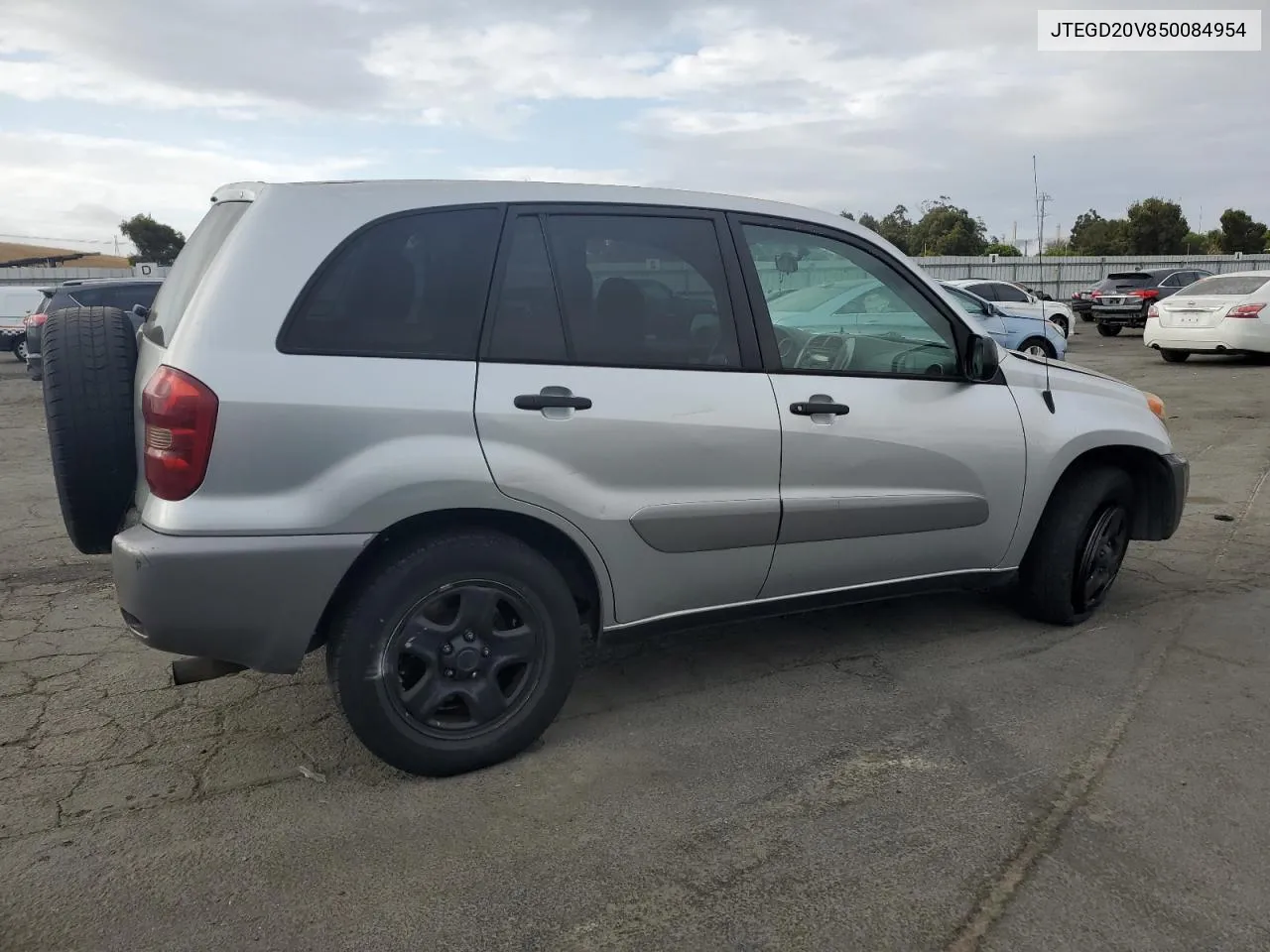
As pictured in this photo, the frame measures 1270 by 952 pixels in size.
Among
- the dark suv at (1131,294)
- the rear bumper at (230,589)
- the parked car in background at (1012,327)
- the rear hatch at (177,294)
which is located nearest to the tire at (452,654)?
the rear bumper at (230,589)

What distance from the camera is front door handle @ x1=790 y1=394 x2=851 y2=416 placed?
3.44 metres

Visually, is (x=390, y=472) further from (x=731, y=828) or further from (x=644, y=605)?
(x=731, y=828)

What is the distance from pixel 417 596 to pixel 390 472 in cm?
38

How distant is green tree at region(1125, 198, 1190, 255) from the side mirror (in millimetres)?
55735

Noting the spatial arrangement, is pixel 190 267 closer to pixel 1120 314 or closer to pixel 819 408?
pixel 819 408

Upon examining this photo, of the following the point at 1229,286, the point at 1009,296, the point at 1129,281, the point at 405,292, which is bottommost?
the point at 405,292

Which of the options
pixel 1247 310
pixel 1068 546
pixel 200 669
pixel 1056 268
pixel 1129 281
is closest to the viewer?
pixel 200 669

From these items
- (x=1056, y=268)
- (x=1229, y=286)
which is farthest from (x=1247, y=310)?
(x=1056, y=268)

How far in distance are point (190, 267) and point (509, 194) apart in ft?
3.47

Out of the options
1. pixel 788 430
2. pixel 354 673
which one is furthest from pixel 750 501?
pixel 354 673

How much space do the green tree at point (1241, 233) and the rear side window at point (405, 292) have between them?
2369 inches

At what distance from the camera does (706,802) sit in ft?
Result: 9.68

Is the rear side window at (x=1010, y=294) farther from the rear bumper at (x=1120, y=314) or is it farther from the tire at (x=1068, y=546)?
the tire at (x=1068, y=546)

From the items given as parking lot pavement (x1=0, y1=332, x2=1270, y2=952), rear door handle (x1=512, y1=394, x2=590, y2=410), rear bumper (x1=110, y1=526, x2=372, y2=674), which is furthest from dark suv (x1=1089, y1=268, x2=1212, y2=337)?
rear bumper (x1=110, y1=526, x2=372, y2=674)
